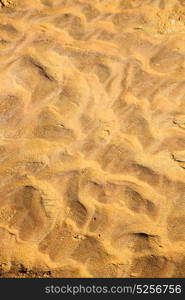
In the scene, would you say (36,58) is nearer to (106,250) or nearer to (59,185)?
(59,185)

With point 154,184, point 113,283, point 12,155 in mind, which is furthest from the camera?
point 12,155

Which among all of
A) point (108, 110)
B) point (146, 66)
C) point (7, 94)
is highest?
point (146, 66)

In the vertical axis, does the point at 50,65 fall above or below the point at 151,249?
above

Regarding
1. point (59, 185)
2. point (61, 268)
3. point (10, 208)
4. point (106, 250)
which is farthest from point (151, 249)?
point (10, 208)

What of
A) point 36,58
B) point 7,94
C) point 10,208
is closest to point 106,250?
point 10,208

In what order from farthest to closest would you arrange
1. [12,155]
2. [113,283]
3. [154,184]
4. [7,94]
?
[7,94]
[12,155]
[154,184]
[113,283]

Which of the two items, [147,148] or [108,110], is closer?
[147,148]
